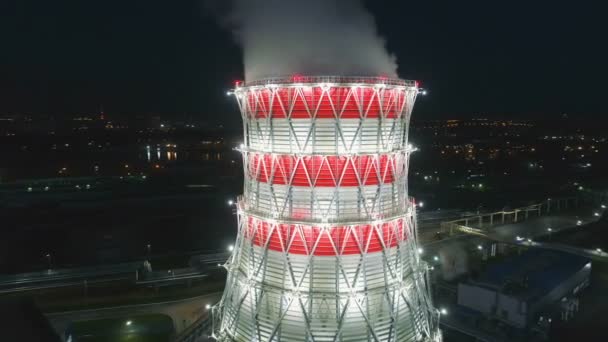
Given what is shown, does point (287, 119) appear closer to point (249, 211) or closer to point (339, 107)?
point (339, 107)

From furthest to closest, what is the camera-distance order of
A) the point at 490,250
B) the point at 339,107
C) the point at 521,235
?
the point at 521,235, the point at 490,250, the point at 339,107

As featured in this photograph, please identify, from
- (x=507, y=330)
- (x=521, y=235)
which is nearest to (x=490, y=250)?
(x=521, y=235)

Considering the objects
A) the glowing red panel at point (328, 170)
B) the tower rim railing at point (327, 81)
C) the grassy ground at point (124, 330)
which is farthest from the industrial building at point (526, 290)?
the grassy ground at point (124, 330)

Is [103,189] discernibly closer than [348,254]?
No

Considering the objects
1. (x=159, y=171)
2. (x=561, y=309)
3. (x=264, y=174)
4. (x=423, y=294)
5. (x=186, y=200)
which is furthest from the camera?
(x=159, y=171)

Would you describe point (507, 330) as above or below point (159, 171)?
below

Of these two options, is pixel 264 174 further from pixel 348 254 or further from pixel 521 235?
pixel 521 235

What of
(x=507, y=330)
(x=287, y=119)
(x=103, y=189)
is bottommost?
(x=507, y=330)

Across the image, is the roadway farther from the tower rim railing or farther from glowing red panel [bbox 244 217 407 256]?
the tower rim railing
